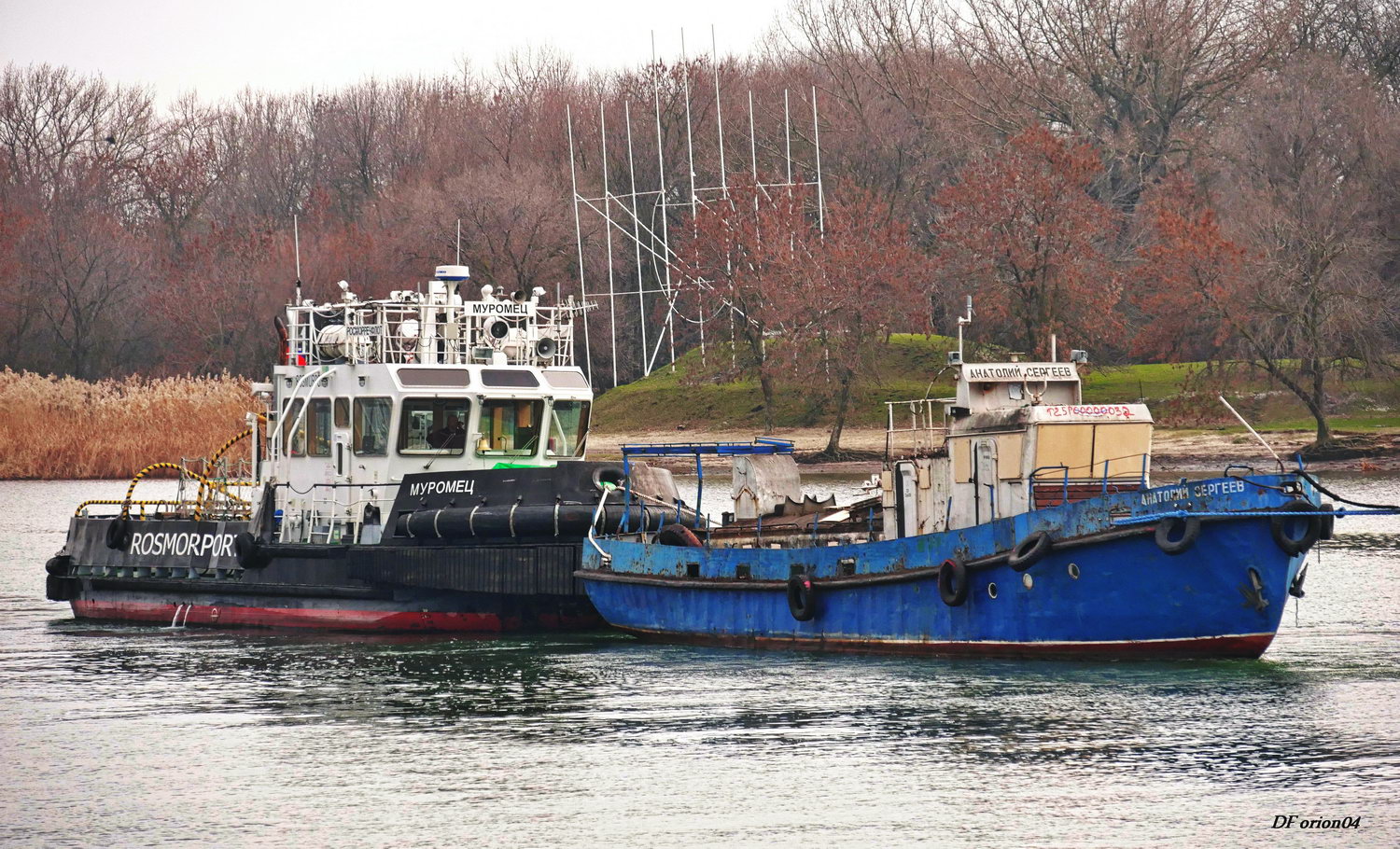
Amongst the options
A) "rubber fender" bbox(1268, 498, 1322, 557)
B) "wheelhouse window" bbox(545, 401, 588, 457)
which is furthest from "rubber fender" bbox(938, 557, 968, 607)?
"wheelhouse window" bbox(545, 401, 588, 457)

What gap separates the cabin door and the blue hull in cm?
102

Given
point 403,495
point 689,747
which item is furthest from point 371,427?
point 689,747

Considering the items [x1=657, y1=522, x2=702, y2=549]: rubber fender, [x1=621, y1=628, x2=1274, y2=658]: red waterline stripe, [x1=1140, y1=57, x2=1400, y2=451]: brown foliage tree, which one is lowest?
[x1=621, y1=628, x2=1274, y2=658]: red waterline stripe

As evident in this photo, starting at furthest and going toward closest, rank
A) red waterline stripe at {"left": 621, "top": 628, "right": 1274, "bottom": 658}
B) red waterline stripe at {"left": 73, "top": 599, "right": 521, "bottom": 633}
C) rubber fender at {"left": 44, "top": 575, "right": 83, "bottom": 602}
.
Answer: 1. rubber fender at {"left": 44, "top": 575, "right": 83, "bottom": 602}
2. red waterline stripe at {"left": 73, "top": 599, "right": 521, "bottom": 633}
3. red waterline stripe at {"left": 621, "top": 628, "right": 1274, "bottom": 658}

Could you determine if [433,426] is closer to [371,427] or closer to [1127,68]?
[371,427]

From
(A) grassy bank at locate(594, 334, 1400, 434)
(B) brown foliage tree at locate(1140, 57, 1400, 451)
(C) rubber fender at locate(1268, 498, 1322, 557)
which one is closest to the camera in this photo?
(C) rubber fender at locate(1268, 498, 1322, 557)

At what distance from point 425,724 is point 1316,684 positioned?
9406 millimetres

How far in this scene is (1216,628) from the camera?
1861 cm

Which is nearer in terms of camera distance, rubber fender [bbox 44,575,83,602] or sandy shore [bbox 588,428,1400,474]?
rubber fender [bbox 44,575,83,602]

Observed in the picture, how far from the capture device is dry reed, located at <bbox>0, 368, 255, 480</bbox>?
49594 mm

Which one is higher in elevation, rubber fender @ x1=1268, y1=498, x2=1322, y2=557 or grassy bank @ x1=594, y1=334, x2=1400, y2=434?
grassy bank @ x1=594, y1=334, x2=1400, y2=434

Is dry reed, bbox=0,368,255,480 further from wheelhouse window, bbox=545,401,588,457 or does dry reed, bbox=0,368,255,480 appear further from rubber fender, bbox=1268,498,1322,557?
rubber fender, bbox=1268,498,1322,557

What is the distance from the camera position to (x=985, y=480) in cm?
2025

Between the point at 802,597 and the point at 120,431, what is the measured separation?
34170 millimetres
